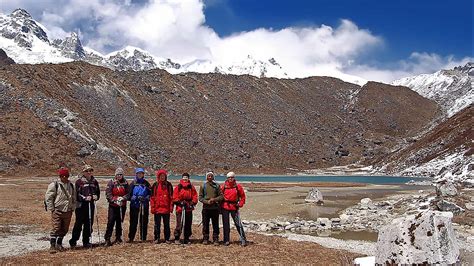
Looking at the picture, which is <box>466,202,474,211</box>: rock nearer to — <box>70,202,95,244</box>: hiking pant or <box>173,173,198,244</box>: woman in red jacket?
<box>173,173,198,244</box>: woman in red jacket

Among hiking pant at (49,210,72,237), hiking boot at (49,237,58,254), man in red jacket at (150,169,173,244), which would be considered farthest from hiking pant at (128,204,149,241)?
hiking boot at (49,237,58,254)

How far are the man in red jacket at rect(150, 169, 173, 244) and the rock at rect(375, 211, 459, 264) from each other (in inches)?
343

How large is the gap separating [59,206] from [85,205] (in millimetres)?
1094

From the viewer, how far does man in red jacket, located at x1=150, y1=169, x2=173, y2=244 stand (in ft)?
55.3

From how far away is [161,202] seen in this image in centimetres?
1692

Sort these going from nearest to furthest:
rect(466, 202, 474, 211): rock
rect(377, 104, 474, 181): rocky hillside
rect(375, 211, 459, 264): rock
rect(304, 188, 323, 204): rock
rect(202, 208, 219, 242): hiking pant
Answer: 1. rect(375, 211, 459, 264): rock
2. rect(202, 208, 219, 242): hiking pant
3. rect(466, 202, 474, 211): rock
4. rect(304, 188, 323, 204): rock
5. rect(377, 104, 474, 181): rocky hillside

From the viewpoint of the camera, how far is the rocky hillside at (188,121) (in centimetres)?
9669

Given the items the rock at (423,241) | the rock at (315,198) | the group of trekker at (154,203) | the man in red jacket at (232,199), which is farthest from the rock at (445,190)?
the rock at (423,241)

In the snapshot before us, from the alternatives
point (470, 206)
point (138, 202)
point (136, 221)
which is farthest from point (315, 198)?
point (138, 202)

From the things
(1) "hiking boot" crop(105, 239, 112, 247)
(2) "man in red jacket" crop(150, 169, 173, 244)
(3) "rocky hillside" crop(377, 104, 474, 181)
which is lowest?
(1) "hiking boot" crop(105, 239, 112, 247)

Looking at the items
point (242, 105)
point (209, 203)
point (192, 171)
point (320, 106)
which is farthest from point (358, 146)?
point (209, 203)

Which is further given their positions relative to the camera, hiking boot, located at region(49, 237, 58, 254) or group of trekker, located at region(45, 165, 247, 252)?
group of trekker, located at region(45, 165, 247, 252)

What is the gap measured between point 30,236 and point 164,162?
Result: 97023 millimetres

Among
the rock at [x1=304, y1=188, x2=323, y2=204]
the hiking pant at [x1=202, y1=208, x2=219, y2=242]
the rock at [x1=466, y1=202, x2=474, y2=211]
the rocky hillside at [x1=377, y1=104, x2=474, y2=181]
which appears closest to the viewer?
the hiking pant at [x1=202, y1=208, x2=219, y2=242]
